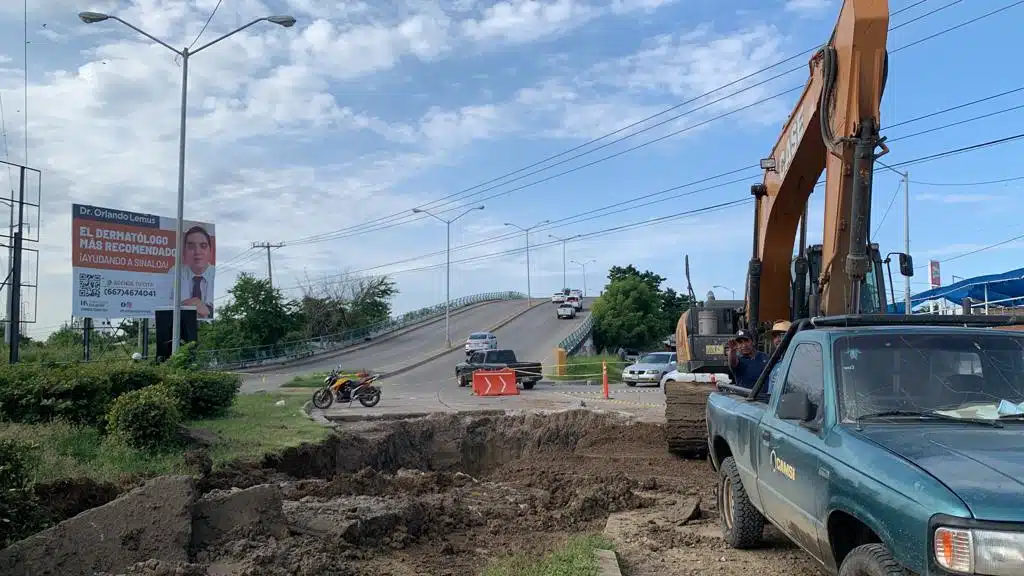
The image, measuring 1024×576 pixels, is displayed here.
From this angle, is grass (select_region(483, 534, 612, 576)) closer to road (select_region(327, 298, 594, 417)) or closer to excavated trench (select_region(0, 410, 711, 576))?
excavated trench (select_region(0, 410, 711, 576))

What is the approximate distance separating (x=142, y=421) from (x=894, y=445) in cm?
959

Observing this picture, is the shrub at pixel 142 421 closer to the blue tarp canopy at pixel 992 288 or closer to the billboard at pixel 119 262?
the blue tarp canopy at pixel 992 288

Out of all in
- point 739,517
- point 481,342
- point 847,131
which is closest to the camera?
point 739,517

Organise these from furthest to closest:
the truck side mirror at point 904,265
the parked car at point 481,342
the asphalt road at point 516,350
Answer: the parked car at point 481,342 → the asphalt road at point 516,350 → the truck side mirror at point 904,265

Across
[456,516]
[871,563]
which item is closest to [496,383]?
[456,516]

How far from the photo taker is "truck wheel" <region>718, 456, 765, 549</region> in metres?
6.74

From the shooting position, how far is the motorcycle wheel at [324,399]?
22.1 m

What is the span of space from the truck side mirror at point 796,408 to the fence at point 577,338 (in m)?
49.6

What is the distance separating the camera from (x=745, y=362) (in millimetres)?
10148

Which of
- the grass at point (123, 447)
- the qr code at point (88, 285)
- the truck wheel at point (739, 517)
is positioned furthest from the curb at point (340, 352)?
the truck wheel at point (739, 517)

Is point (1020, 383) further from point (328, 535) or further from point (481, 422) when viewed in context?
point (481, 422)

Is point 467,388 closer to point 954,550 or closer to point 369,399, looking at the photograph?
point 369,399

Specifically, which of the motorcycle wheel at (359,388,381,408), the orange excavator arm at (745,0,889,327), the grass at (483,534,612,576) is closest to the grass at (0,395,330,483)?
the grass at (483,534,612,576)

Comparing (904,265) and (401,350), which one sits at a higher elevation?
(904,265)
